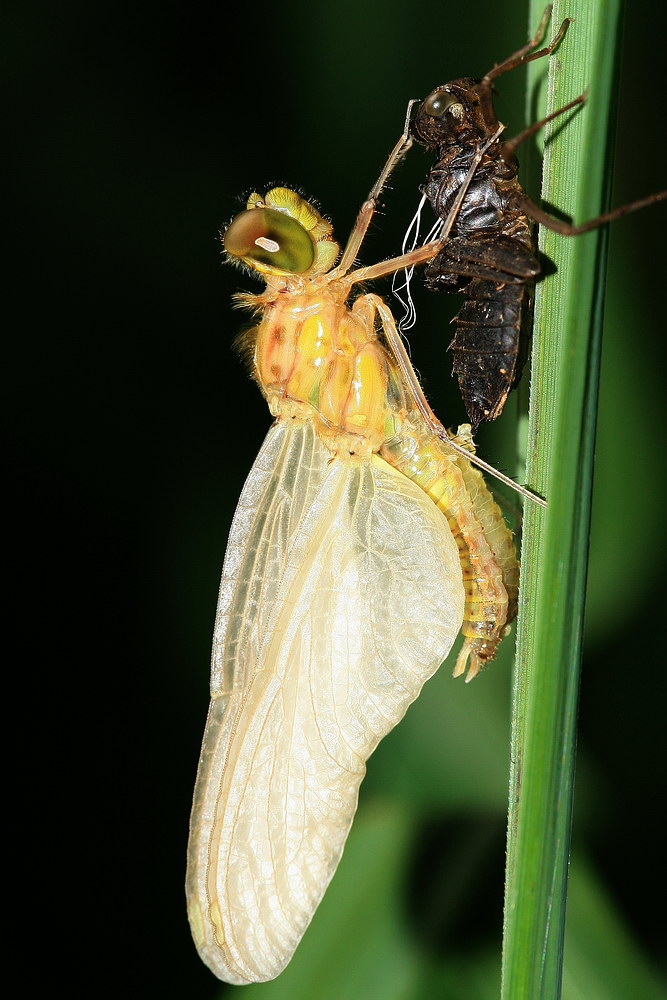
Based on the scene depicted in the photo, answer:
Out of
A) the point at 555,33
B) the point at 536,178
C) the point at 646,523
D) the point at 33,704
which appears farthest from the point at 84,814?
the point at 555,33

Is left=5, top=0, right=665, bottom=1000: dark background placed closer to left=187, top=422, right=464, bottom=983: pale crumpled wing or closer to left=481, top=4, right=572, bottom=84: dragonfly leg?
left=187, top=422, right=464, bottom=983: pale crumpled wing

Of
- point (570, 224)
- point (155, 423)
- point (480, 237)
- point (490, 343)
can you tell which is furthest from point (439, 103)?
point (155, 423)

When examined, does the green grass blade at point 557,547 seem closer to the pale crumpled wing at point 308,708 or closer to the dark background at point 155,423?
the pale crumpled wing at point 308,708

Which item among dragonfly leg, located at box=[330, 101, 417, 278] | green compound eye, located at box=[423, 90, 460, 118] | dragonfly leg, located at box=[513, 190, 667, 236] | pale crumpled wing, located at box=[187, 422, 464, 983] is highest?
green compound eye, located at box=[423, 90, 460, 118]

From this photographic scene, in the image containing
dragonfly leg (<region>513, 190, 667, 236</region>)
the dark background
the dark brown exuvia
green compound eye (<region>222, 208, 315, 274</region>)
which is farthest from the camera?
the dark background

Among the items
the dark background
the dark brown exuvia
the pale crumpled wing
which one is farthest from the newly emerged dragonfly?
the dark background

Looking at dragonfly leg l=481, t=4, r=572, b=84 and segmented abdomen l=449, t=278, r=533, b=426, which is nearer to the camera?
dragonfly leg l=481, t=4, r=572, b=84

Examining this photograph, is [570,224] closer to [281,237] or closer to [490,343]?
[490,343]

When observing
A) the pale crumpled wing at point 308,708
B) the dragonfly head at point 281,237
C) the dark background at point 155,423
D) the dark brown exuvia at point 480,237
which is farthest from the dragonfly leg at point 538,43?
the pale crumpled wing at point 308,708
